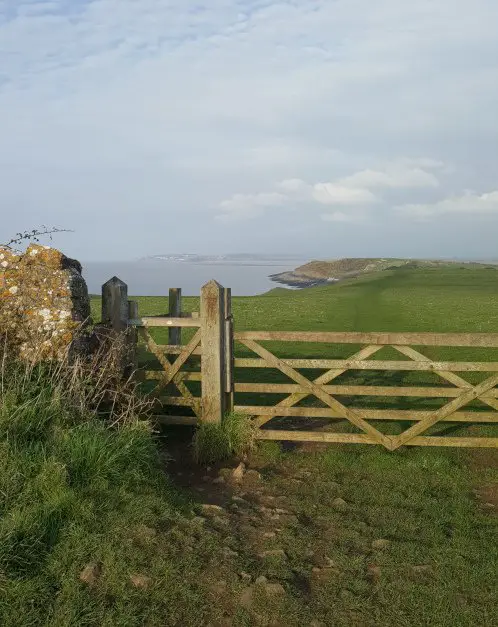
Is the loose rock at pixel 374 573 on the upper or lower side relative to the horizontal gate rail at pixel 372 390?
lower

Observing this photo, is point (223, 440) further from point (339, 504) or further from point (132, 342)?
point (339, 504)

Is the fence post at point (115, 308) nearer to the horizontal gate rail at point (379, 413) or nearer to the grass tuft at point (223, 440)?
the grass tuft at point (223, 440)

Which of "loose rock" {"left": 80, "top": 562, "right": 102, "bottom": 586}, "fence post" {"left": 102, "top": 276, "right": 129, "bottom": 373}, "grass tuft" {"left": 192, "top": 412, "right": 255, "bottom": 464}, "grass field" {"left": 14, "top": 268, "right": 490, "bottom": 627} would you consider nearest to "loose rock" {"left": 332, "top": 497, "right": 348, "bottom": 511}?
"grass field" {"left": 14, "top": 268, "right": 490, "bottom": 627}

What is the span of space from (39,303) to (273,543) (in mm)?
4821

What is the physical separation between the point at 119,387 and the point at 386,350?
37.8 feet

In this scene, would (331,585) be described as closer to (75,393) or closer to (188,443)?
(75,393)

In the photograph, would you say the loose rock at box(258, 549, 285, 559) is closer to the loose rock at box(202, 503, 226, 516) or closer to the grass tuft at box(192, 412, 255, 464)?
the loose rock at box(202, 503, 226, 516)

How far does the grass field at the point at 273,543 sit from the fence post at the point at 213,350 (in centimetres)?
91

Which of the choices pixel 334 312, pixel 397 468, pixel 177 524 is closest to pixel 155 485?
pixel 177 524

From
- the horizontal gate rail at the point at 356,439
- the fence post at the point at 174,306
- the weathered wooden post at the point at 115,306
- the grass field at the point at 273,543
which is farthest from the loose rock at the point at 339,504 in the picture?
the fence post at the point at 174,306

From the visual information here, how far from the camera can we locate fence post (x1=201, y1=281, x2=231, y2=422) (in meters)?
9.15

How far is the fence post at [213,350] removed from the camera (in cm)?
915

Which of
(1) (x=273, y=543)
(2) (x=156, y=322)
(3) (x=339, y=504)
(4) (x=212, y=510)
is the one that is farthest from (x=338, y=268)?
(1) (x=273, y=543)

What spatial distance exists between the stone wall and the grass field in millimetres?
2004
